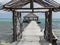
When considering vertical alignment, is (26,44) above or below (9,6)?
below

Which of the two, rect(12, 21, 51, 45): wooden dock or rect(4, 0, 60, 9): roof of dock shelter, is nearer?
rect(4, 0, 60, 9): roof of dock shelter

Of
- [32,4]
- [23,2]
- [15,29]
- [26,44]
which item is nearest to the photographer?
[32,4]

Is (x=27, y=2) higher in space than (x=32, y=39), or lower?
higher

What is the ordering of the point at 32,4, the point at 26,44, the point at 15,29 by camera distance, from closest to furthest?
the point at 32,4 → the point at 26,44 → the point at 15,29

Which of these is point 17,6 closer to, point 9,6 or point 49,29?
point 9,6

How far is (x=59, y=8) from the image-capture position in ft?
50.7

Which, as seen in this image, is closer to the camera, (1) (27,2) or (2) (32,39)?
(1) (27,2)

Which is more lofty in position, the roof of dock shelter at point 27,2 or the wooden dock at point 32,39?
the roof of dock shelter at point 27,2

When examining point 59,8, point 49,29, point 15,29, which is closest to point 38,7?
point 59,8

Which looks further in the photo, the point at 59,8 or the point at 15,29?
the point at 15,29

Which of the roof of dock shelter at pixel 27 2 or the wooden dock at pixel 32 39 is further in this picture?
the wooden dock at pixel 32 39

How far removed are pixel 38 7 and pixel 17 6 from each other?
4.07 ft

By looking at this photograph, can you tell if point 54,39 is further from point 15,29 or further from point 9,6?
point 15,29

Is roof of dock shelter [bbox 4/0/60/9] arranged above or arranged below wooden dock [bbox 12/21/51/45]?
above
